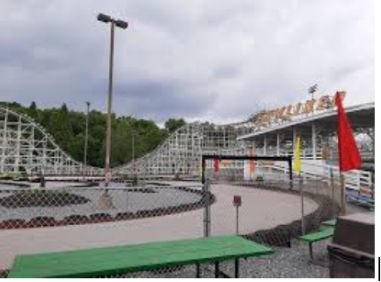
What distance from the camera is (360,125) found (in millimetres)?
34000

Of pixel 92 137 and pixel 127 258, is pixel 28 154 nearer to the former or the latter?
pixel 92 137

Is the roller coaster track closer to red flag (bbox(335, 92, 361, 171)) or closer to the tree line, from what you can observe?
the tree line

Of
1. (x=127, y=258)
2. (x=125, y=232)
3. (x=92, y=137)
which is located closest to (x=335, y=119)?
(x=125, y=232)

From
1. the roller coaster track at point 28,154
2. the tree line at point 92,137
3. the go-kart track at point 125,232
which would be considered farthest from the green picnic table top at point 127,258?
the tree line at point 92,137

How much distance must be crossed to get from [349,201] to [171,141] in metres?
45.3

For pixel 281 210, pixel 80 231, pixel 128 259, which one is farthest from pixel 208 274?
pixel 281 210

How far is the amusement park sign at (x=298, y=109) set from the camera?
3600 centimetres

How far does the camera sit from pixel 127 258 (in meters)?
3.63

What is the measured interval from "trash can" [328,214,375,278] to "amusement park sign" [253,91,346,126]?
31.7 m

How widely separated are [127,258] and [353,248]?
225cm

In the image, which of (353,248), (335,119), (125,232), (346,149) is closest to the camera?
(353,248)

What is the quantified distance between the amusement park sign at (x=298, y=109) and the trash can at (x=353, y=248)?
31.7m

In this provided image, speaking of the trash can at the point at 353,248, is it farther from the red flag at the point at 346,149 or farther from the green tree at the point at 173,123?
the green tree at the point at 173,123

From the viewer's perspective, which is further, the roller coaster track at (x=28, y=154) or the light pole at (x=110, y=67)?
the roller coaster track at (x=28, y=154)
